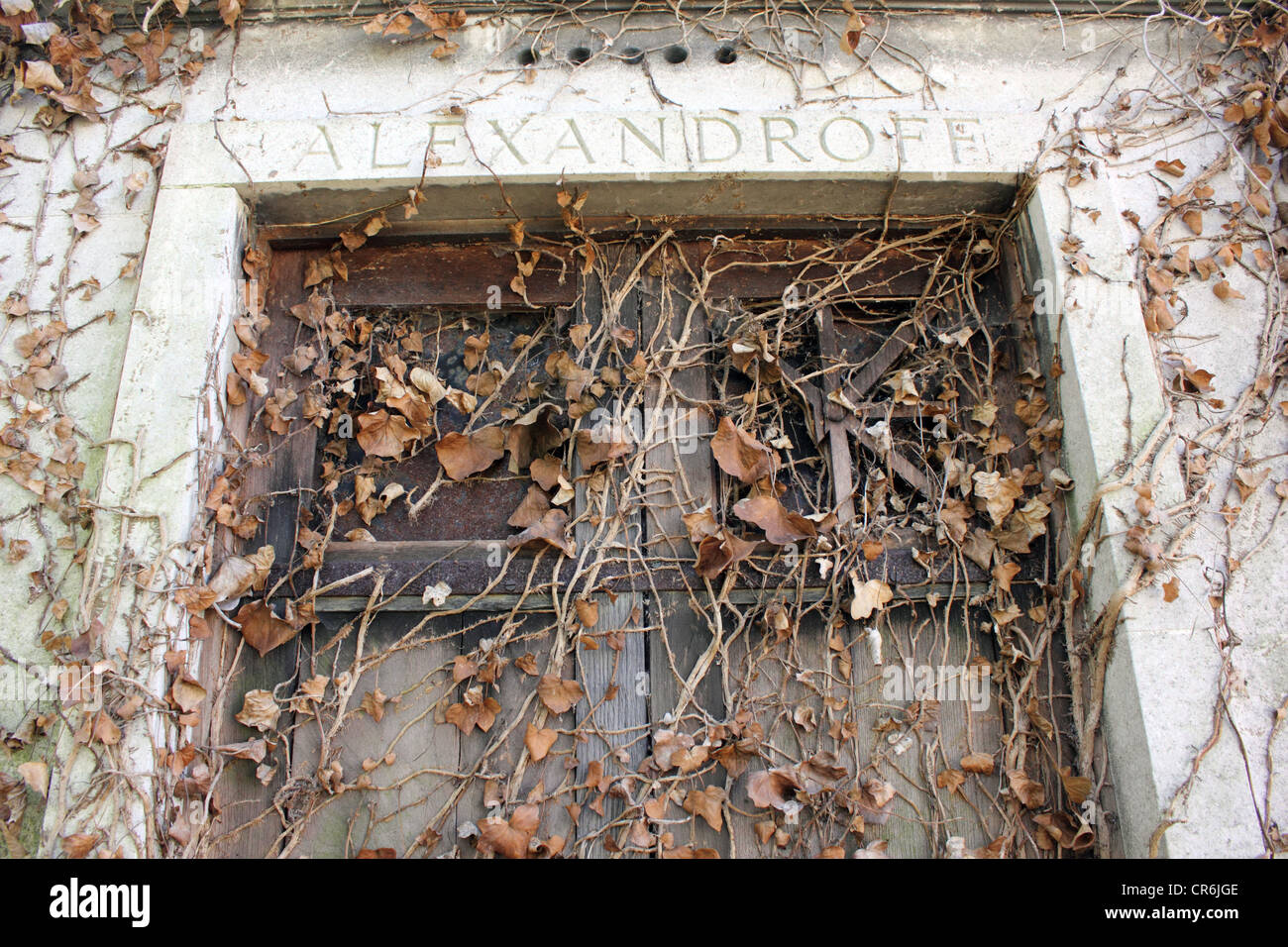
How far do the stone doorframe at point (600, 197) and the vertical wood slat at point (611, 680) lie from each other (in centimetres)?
63

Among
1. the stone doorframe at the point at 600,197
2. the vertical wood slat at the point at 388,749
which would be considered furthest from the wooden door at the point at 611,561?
the stone doorframe at the point at 600,197

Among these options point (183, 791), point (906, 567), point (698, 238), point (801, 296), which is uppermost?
point (698, 238)

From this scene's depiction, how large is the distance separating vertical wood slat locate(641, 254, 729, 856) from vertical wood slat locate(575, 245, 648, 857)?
0.04 meters

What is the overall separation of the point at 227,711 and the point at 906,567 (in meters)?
1.54

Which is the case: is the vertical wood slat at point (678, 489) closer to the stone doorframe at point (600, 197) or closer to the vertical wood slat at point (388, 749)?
the stone doorframe at point (600, 197)

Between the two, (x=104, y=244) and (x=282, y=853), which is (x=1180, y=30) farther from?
(x=282, y=853)

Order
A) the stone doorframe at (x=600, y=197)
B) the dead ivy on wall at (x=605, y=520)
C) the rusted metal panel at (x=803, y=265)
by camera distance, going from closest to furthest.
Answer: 1. the dead ivy on wall at (x=605, y=520)
2. the stone doorframe at (x=600, y=197)
3. the rusted metal panel at (x=803, y=265)

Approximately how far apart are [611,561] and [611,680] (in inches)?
10.4

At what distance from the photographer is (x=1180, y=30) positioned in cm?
233

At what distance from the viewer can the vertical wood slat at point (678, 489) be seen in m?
2.04

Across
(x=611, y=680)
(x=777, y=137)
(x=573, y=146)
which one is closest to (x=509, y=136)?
(x=573, y=146)

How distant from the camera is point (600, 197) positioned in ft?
7.50

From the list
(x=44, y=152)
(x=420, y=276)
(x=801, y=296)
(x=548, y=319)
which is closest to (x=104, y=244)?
(x=44, y=152)

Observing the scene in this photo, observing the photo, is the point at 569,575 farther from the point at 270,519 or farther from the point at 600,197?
the point at 600,197
